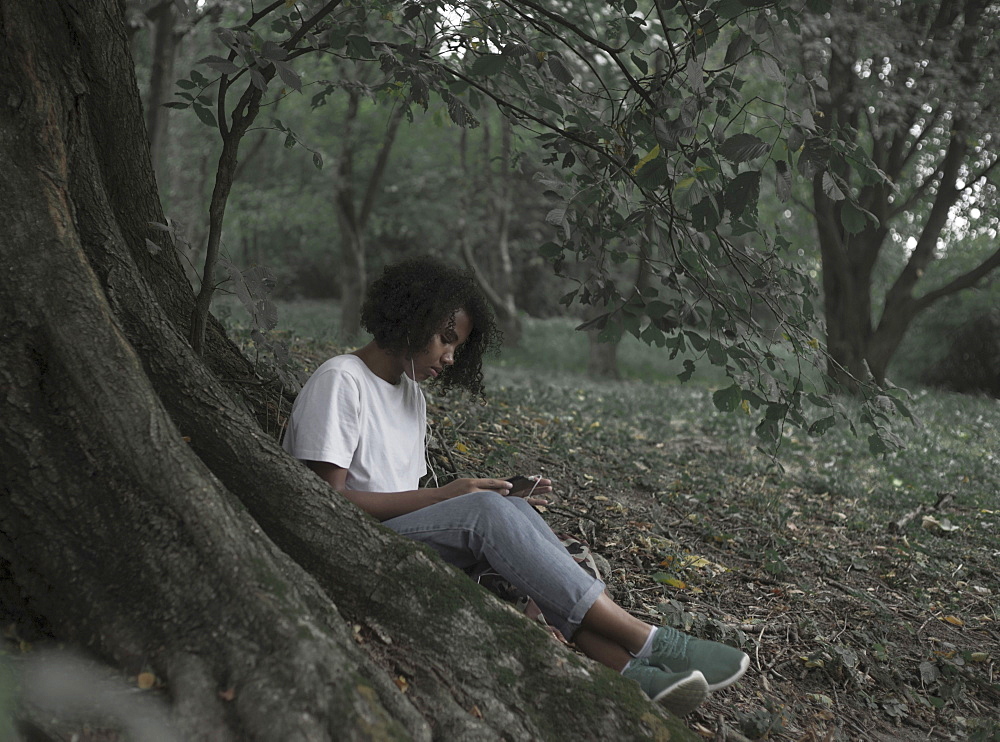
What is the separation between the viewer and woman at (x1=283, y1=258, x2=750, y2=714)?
9.83ft

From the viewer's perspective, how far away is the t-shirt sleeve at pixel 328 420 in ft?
10.3

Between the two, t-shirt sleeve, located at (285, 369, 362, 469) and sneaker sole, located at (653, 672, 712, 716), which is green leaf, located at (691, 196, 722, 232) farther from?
sneaker sole, located at (653, 672, 712, 716)

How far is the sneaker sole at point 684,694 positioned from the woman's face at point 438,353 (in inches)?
60.1

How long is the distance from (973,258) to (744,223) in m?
19.7

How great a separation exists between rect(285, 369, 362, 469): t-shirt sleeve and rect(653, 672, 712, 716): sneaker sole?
54.3 inches

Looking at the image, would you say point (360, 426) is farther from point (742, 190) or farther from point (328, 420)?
point (742, 190)

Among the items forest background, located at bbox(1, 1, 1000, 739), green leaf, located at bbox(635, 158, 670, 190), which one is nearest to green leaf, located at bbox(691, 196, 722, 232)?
forest background, located at bbox(1, 1, 1000, 739)

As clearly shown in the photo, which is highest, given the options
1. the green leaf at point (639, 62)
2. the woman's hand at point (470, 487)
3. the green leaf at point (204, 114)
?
the green leaf at point (639, 62)

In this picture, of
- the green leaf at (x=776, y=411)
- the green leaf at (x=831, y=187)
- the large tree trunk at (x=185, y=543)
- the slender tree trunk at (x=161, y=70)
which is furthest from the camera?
the slender tree trunk at (x=161, y=70)

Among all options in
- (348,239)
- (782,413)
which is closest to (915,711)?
(782,413)

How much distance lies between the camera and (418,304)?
11.7 ft

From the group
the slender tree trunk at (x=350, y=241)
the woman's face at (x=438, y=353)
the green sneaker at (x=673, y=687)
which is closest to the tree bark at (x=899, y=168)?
the slender tree trunk at (x=350, y=241)

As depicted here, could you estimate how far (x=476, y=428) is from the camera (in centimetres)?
635

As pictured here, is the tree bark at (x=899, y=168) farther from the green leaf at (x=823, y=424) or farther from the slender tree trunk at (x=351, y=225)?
the green leaf at (x=823, y=424)
